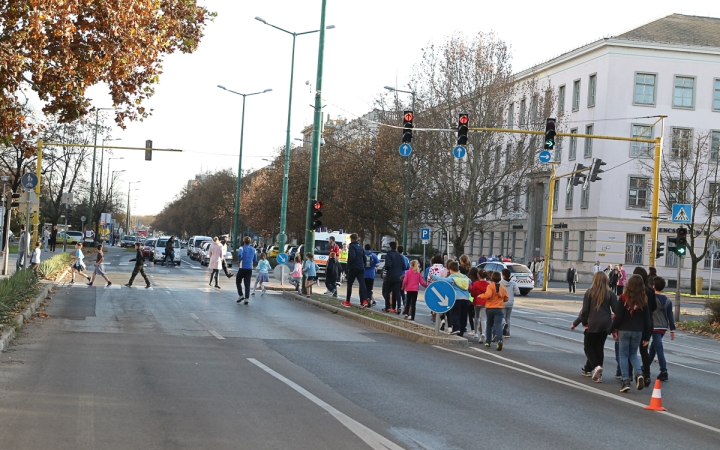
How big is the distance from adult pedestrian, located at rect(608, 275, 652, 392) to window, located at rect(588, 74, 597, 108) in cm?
4706

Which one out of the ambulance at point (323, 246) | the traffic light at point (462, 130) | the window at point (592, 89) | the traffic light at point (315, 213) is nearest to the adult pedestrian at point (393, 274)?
the traffic light at point (315, 213)

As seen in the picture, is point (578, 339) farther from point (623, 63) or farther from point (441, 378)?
point (623, 63)

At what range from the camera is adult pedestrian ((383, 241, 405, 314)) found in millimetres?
22359

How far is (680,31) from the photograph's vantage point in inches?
2329

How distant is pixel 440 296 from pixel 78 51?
7.45 metres

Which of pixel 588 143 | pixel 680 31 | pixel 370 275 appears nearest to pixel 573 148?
pixel 588 143

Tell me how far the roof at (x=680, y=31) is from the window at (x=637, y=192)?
345 inches

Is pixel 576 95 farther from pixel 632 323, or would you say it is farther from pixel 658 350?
pixel 632 323

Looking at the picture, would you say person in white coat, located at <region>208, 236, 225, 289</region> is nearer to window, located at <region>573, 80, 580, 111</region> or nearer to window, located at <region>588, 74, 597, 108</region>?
window, located at <region>588, 74, 597, 108</region>

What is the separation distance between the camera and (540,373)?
13.3 m

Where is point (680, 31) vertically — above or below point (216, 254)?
above

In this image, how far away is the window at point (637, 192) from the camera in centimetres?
5688

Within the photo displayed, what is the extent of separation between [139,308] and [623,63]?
42.7 metres

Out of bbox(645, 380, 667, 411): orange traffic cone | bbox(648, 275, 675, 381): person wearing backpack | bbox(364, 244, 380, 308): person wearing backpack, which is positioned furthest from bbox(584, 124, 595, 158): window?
bbox(645, 380, 667, 411): orange traffic cone
